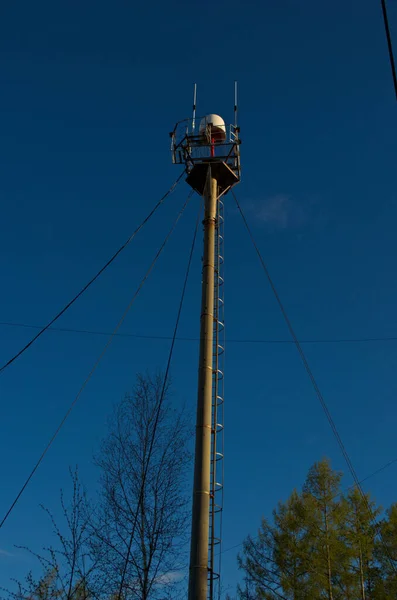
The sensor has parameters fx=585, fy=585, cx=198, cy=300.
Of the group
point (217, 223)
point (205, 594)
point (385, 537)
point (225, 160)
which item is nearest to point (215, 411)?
point (205, 594)

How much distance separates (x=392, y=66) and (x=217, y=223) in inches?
340

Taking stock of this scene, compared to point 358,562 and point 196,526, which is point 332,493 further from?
point 196,526

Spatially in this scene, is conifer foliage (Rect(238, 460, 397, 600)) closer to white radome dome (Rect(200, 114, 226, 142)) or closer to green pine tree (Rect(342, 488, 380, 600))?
green pine tree (Rect(342, 488, 380, 600))

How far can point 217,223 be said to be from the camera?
15.6 metres

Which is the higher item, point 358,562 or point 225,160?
point 225,160

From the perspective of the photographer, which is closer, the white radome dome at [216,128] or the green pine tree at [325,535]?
the white radome dome at [216,128]

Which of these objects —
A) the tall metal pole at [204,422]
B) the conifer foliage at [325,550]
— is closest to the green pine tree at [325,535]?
the conifer foliage at [325,550]

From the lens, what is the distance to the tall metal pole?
1103 centimetres

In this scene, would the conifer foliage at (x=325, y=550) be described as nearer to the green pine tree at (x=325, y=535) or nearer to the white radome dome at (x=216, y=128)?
the green pine tree at (x=325, y=535)

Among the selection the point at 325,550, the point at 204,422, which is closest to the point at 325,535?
the point at 325,550

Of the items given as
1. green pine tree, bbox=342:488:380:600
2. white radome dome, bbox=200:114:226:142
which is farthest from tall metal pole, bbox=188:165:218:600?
green pine tree, bbox=342:488:380:600

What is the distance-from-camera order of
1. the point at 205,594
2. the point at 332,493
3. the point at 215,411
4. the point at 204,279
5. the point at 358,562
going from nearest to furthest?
the point at 205,594
the point at 215,411
the point at 204,279
the point at 358,562
the point at 332,493

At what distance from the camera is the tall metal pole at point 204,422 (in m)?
11.0

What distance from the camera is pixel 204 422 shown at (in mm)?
12430
